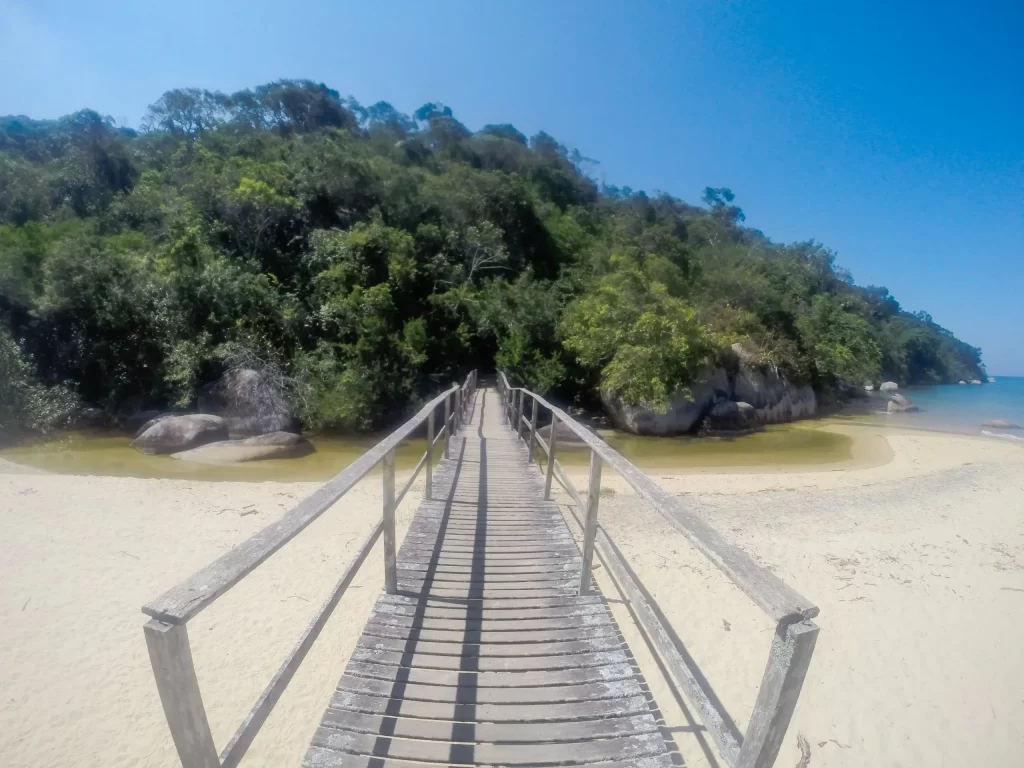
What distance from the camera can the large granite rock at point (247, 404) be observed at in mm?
13969

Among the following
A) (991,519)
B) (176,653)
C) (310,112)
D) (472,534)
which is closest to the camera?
(176,653)

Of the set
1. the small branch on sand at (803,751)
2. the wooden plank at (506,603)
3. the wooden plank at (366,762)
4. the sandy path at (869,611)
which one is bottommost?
the small branch on sand at (803,751)

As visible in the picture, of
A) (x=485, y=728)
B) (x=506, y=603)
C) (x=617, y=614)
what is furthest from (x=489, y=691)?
(x=617, y=614)

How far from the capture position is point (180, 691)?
1.28 meters

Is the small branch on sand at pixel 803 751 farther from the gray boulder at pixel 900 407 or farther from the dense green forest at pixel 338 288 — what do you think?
the gray boulder at pixel 900 407

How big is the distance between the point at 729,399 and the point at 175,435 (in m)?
17.7

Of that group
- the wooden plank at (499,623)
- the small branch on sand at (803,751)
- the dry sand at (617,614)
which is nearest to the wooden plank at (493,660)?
the wooden plank at (499,623)

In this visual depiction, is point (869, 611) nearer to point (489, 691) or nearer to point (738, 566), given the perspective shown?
point (489, 691)

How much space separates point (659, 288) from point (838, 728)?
1630 centimetres

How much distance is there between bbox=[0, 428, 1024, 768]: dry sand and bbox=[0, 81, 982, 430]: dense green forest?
7.49 metres

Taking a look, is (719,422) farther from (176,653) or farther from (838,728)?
(176,653)

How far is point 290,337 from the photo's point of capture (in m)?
16.9

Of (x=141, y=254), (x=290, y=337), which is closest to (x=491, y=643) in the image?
(x=290, y=337)

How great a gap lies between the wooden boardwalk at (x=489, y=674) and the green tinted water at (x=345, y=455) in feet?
15.2
